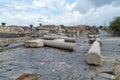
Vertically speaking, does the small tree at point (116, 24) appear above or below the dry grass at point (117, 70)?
above

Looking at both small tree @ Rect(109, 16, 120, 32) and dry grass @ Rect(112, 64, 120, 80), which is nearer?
dry grass @ Rect(112, 64, 120, 80)

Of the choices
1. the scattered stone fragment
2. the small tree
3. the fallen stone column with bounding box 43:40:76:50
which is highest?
the small tree

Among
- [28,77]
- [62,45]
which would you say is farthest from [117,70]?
[62,45]

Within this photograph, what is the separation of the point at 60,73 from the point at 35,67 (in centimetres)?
64

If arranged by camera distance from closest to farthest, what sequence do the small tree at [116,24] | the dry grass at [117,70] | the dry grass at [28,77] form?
the dry grass at [28,77] → the dry grass at [117,70] → the small tree at [116,24]

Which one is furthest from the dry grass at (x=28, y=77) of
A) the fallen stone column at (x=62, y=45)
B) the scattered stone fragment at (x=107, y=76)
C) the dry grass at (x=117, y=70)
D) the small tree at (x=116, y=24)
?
the small tree at (x=116, y=24)

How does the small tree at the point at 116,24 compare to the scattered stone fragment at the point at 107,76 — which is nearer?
the scattered stone fragment at the point at 107,76

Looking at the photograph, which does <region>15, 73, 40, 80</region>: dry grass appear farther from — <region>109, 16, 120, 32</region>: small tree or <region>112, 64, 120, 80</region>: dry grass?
<region>109, 16, 120, 32</region>: small tree

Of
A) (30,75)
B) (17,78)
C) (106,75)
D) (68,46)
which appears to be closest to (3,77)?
(17,78)

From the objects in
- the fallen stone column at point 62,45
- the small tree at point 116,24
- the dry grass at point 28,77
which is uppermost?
the small tree at point 116,24

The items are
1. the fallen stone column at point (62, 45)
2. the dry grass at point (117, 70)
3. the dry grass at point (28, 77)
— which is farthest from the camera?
the fallen stone column at point (62, 45)

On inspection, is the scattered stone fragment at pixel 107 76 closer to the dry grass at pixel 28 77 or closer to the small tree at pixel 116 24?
the dry grass at pixel 28 77

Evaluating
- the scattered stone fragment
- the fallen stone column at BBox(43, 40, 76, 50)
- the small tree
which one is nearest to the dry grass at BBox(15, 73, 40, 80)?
the scattered stone fragment

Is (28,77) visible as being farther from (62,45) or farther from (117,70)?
(62,45)
